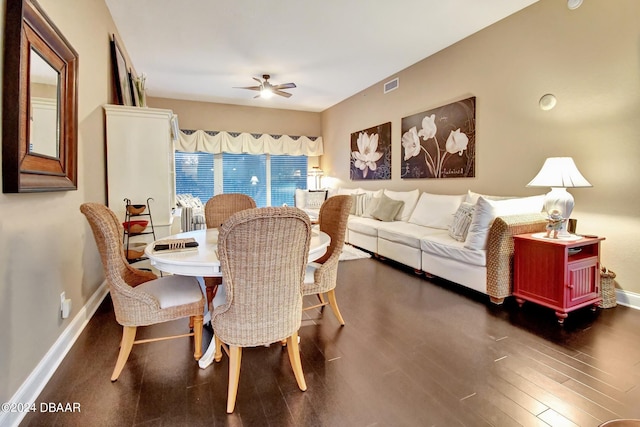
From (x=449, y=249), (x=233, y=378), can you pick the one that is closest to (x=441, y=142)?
(x=449, y=249)

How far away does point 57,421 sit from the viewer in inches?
58.0

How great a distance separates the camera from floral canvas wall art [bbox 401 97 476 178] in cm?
402

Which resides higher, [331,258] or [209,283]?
[331,258]

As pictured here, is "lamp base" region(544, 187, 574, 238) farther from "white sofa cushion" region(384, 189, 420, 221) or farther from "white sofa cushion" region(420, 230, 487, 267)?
"white sofa cushion" region(384, 189, 420, 221)

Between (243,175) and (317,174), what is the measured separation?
5.73ft

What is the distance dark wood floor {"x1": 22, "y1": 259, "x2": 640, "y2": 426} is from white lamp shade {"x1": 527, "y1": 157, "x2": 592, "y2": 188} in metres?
1.07

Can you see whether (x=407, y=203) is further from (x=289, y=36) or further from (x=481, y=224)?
(x=289, y=36)

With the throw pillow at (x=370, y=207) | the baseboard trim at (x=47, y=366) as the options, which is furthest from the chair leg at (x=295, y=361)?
the throw pillow at (x=370, y=207)

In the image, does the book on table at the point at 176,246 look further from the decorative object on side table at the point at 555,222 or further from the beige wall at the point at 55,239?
the decorative object on side table at the point at 555,222

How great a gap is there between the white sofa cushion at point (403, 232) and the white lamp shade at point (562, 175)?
1.35m

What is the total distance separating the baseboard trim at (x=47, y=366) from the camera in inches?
57.2

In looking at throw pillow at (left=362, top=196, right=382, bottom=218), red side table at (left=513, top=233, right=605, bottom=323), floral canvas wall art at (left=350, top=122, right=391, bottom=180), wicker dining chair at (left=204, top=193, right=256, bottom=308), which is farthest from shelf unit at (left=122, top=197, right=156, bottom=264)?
floral canvas wall art at (left=350, top=122, right=391, bottom=180)

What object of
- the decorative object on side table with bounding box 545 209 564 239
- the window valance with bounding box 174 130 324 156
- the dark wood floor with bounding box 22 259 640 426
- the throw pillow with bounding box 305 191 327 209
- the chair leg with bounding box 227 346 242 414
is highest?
the window valance with bounding box 174 130 324 156

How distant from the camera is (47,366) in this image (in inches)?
70.3
